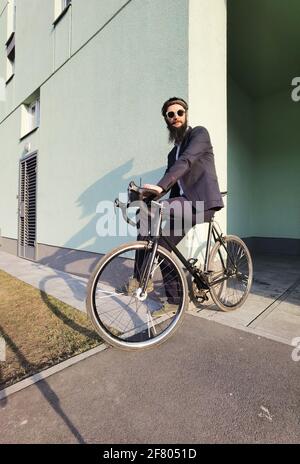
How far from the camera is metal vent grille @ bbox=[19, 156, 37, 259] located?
5963mm

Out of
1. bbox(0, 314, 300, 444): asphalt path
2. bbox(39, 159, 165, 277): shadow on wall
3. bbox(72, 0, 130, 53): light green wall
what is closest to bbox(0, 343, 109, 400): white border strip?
bbox(0, 314, 300, 444): asphalt path

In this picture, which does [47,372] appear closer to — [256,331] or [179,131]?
[256,331]

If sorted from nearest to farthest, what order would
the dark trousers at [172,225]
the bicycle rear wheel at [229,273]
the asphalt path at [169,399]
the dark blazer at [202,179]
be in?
the asphalt path at [169,399]
the dark trousers at [172,225]
the dark blazer at [202,179]
the bicycle rear wheel at [229,273]

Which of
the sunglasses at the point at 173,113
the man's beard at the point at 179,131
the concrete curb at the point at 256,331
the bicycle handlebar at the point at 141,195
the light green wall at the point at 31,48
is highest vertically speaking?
the light green wall at the point at 31,48

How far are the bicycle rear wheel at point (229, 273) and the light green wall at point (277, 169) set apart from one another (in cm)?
406

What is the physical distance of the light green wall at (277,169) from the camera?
5.94 metres

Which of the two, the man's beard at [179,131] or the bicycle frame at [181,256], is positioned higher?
the man's beard at [179,131]

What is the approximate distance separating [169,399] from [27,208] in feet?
19.5

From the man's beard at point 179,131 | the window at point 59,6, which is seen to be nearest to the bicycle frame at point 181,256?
the man's beard at point 179,131

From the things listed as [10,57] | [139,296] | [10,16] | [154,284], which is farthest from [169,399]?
[10,16]

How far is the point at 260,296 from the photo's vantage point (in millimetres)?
2850

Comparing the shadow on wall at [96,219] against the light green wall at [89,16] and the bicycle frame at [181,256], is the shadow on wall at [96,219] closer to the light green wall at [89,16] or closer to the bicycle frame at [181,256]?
the bicycle frame at [181,256]

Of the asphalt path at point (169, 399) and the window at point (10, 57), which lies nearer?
the asphalt path at point (169, 399)
